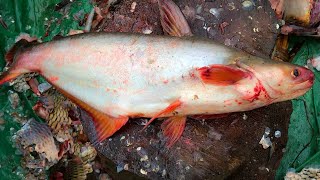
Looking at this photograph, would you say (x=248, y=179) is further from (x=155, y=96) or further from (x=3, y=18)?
(x=3, y=18)

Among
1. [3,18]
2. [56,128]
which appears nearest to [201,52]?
[56,128]

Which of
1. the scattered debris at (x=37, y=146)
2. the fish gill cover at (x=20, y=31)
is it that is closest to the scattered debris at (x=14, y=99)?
the fish gill cover at (x=20, y=31)

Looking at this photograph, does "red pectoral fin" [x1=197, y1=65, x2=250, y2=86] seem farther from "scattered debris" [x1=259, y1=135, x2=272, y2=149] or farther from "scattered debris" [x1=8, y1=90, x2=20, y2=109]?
"scattered debris" [x1=8, y1=90, x2=20, y2=109]

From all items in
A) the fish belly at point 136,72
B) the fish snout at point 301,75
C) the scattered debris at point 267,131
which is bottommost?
the scattered debris at point 267,131

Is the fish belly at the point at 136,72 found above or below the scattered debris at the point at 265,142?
above

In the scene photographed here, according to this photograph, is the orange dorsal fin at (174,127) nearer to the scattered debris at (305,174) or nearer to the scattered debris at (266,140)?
the scattered debris at (266,140)

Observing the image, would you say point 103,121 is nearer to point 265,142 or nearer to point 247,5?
point 265,142
